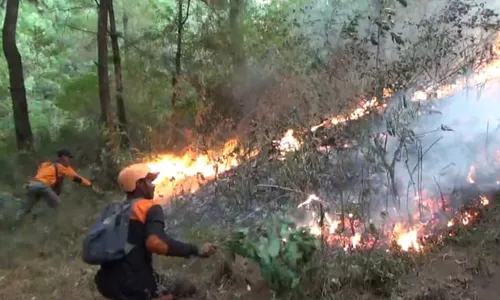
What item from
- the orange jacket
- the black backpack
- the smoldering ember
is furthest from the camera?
the orange jacket

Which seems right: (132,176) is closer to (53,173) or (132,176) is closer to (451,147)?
(451,147)

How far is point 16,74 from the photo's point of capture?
12.0 meters

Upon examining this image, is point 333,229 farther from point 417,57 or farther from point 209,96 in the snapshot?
point 209,96

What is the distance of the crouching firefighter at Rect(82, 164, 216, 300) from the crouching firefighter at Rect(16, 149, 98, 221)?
519 cm

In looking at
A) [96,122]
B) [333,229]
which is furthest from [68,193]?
[333,229]

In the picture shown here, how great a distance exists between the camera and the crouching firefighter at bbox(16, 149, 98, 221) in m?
9.09

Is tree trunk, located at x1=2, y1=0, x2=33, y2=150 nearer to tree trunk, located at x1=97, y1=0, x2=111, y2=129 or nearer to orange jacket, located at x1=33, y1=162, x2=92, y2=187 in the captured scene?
tree trunk, located at x1=97, y1=0, x2=111, y2=129

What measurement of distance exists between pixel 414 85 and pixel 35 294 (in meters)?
5.36

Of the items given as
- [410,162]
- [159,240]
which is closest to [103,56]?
[410,162]

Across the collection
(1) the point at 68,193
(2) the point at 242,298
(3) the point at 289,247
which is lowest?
(2) the point at 242,298

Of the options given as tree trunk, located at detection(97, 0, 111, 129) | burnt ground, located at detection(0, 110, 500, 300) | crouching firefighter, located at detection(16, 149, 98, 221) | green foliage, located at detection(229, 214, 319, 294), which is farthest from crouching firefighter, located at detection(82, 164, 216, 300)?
tree trunk, located at detection(97, 0, 111, 129)

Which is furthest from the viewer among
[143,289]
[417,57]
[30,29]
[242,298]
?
[30,29]

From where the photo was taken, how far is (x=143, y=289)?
4297 millimetres

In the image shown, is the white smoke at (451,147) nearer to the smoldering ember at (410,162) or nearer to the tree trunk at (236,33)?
the smoldering ember at (410,162)
